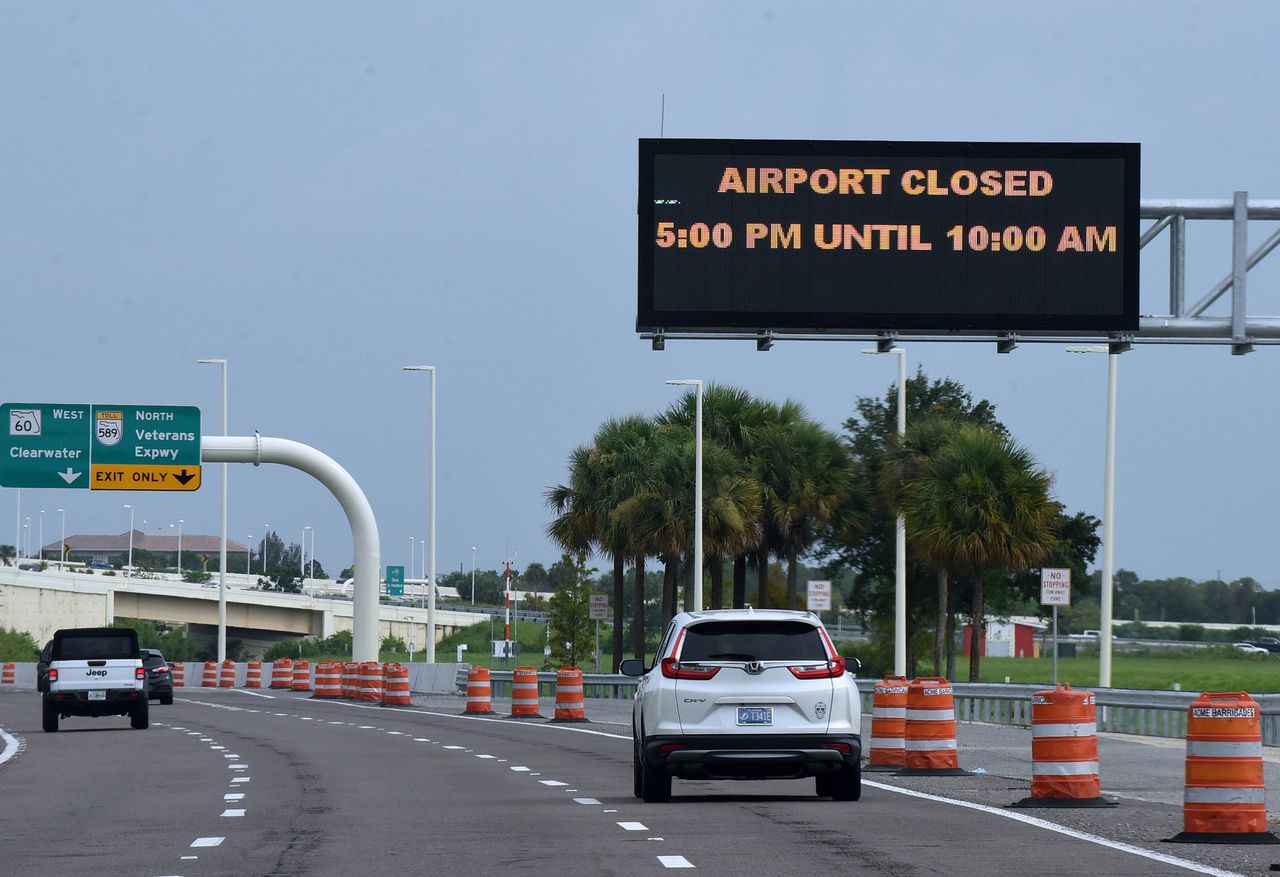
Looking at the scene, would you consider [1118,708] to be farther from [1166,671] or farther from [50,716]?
[1166,671]

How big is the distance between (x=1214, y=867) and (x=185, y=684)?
67.2 m

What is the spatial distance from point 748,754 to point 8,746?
1723 centimetres

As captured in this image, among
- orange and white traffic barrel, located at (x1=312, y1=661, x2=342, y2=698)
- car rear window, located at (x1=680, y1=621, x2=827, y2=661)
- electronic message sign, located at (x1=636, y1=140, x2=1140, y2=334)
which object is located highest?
electronic message sign, located at (x1=636, y1=140, x2=1140, y2=334)

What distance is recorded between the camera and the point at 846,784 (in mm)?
17719

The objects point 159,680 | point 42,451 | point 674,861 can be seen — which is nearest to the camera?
point 674,861

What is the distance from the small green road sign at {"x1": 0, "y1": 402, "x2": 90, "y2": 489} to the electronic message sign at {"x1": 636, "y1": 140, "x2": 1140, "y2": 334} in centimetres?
2775

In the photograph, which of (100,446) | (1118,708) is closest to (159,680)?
(100,446)

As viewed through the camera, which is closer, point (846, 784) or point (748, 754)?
point (748, 754)

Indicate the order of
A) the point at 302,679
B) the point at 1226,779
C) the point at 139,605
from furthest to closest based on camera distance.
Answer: the point at 139,605 → the point at 302,679 → the point at 1226,779

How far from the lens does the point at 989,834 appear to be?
14.4 meters

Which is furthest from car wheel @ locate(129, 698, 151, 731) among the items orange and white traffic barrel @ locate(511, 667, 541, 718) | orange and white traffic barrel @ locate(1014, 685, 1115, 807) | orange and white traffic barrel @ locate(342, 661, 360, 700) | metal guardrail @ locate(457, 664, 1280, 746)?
orange and white traffic barrel @ locate(1014, 685, 1115, 807)

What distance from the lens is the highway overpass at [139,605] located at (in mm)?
118938

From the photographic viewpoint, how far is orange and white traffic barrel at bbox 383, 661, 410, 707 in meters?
46.6

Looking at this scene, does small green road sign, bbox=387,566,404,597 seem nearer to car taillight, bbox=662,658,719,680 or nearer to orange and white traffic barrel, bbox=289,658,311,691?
orange and white traffic barrel, bbox=289,658,311,691
